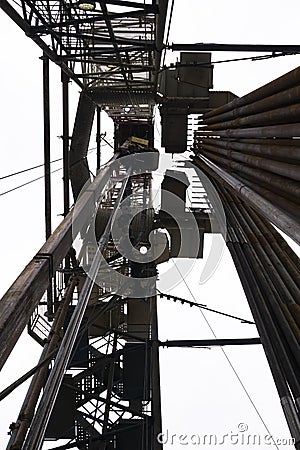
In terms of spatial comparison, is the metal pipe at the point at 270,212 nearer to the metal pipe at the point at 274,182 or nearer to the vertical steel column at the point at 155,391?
the metal pipe at the point at 274,182

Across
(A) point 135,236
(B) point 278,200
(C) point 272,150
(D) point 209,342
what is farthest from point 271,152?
(A) point 135,236

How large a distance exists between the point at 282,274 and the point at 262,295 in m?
0.63

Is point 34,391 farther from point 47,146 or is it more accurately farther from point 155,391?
point 47,146

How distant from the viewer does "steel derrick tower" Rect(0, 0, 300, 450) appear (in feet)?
15.4

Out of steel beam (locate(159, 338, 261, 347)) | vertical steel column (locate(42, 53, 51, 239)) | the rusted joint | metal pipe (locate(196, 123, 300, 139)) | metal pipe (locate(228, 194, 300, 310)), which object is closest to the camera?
metal pipe (locate(196, 123, 300, 139))

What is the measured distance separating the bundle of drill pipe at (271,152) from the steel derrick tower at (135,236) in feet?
0.08

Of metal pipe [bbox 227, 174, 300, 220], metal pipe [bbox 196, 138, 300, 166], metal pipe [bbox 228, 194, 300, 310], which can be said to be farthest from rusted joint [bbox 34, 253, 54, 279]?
metal pipe [bbox 228, 194, 300, 310]

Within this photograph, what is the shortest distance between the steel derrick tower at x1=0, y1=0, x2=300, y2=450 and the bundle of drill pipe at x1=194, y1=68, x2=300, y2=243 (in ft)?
0.08

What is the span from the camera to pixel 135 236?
10.6 meters

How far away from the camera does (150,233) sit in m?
11.9

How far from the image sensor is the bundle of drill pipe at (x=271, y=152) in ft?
14.3

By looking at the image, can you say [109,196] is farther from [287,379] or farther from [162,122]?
[287,379]

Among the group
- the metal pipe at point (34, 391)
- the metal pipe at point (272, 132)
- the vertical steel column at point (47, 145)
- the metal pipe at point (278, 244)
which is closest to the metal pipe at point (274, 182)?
the metal pipe at point (272, 132)

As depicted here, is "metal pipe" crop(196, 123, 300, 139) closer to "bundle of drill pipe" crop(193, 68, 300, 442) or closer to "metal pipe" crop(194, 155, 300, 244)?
"bundle of drill pipe" crop(193, 68, 300, 442)
